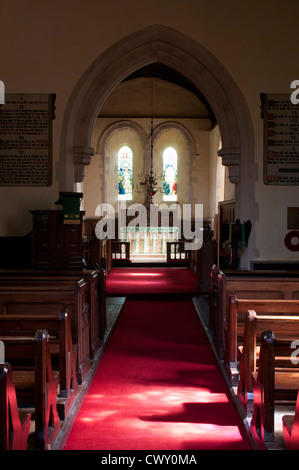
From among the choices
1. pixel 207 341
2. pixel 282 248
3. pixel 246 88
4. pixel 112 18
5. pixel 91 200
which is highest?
pixel 112 18

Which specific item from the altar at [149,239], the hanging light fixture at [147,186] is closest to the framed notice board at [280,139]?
the hanging light fixture at [147,186]

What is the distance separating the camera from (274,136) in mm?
7109

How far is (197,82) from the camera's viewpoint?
7570 mm

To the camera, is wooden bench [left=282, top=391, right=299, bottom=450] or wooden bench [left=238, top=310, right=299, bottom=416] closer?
wooden bench [left=282, top=391, right=299, bottom=450]

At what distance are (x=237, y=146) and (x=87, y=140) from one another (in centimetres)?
218

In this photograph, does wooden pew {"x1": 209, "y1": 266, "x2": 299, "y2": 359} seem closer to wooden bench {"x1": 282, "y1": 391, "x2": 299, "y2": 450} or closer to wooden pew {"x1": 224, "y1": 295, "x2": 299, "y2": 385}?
wooden pew {"x1": 224, "y1": 295, "x2": 299, "y2": 385}

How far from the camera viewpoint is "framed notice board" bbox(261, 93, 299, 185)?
7066 millimetres

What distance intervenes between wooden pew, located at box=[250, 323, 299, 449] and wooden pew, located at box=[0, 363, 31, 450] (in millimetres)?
1083

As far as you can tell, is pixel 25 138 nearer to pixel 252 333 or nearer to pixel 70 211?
pixel 70 211

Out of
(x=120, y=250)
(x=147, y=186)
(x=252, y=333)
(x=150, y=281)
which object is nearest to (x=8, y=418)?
(x=252, y=333)

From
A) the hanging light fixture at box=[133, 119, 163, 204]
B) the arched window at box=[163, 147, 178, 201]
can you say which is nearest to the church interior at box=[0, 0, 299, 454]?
the hanging light fixture at box=[133, 119, 163, 204]

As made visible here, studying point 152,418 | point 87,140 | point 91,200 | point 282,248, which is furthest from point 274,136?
point 91,200

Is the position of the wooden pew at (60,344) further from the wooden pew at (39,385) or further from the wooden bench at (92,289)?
the wooden bench at (92,289)

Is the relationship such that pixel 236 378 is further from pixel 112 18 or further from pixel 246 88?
pixel 112 18
